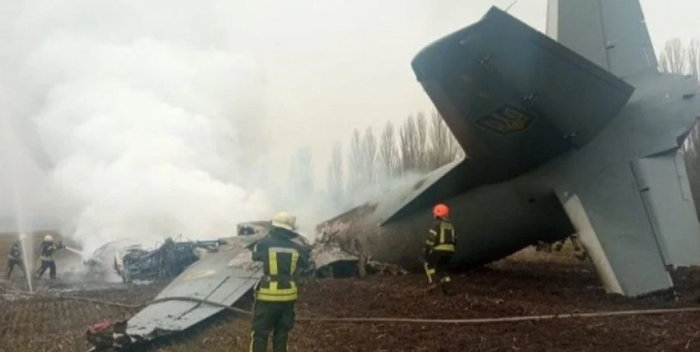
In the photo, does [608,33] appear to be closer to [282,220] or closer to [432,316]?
[432,316]

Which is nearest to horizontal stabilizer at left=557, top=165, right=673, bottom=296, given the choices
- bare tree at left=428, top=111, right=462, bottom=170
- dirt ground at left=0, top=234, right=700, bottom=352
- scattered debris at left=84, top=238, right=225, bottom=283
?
dirt ground at left=0, top=234, right=700, bottom=352

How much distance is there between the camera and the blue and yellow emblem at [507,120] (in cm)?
1073

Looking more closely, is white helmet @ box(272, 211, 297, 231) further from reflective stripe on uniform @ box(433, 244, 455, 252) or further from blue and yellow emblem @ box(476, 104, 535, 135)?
reflective stripe on uniform @ box(433, 244, 455, 252)

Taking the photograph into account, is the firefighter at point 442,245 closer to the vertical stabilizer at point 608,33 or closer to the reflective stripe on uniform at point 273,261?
the vertical stabilizer at point 608,33

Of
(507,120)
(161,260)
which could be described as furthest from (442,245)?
(161,260)

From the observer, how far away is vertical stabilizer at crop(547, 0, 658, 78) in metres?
12.5

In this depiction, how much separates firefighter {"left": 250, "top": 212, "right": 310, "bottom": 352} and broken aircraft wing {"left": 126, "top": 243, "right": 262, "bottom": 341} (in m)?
2.29

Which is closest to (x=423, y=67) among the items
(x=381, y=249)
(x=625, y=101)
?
(x=625, y=101)

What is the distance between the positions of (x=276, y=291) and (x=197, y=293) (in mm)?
4288

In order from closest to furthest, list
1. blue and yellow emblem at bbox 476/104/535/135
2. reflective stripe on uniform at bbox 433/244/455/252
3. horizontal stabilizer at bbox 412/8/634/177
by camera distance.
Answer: horizontal stabilizer at bbox 412/8/634/177, blue and yellow emblem at bbox 476/104/535/135, reflective stripe on uniform at bbox 433/244/455/252

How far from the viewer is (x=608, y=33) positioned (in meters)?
12.7

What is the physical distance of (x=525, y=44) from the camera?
9.71 metres

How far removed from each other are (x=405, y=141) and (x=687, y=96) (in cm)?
2770

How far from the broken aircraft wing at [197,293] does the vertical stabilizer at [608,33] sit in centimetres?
702
